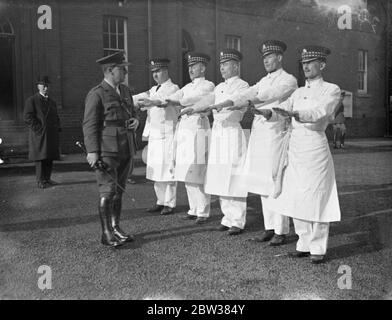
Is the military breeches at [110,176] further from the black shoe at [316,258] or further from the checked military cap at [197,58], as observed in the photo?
the black shoe at [316,258]

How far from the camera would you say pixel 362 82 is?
20.9ft

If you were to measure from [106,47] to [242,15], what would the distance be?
258 cm

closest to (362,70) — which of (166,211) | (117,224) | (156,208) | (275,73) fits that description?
(275,73)

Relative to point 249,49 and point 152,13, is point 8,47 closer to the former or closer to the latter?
point 152,13

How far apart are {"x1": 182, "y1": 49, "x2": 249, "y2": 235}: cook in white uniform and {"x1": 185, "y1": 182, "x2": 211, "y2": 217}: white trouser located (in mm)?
441

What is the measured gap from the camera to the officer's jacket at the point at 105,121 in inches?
182

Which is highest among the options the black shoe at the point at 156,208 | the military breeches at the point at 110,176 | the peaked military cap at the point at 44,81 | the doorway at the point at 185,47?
the doorway at the point at 185,47

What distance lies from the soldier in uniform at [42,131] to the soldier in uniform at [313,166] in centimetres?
510

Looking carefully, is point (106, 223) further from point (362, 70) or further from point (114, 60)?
point (362, 70)

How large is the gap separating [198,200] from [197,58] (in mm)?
1858

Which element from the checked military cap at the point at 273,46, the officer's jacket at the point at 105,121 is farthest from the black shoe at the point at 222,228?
the checked military cap at the point at 273,46
